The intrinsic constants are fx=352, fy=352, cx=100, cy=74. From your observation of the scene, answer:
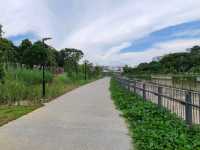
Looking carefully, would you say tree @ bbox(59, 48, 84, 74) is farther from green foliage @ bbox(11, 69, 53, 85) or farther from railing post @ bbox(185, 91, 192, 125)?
railing post @ bbox(185, 91, 192, 125)

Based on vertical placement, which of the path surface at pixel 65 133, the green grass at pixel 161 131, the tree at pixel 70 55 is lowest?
the path surface at pixel 65 133

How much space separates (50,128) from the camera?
29.6 feet

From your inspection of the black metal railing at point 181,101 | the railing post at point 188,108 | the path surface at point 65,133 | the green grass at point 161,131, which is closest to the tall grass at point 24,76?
the black metal railing at point 181,101

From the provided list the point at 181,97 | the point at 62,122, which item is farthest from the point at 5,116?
the point at 181,97

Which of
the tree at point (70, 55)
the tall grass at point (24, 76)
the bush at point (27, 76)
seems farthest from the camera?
the tree at point (70, 55)

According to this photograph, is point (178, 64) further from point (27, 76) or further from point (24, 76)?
point (24, 76)

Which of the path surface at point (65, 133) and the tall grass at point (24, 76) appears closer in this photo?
the path surface at point (65, 133)

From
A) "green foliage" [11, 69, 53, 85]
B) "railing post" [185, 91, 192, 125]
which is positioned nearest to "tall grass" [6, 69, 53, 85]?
"green foliage" [11, 69, 53, 85]

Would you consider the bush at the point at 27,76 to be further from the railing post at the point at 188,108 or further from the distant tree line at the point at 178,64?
the distant tree line at the point at 178,64

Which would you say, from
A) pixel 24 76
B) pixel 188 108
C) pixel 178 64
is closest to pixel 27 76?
pixel 24 76

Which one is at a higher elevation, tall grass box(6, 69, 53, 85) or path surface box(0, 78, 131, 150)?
tall grass box(6, 69, 53, 85)

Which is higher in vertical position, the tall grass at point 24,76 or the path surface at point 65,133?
the tall grass at point 24,76

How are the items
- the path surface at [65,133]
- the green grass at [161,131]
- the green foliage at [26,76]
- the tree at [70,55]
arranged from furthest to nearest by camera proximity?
the tree at [70,55]
the green foliage at [26,76]
the path surface at [65,133]
the green grass at [161,131]

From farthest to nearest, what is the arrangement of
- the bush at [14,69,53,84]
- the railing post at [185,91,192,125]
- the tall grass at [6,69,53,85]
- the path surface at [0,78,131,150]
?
the bush at [14,69,53,84] → the tall grass at [6,69,53,85] → the railing post at [185,91,192,125] → the path surface at [0,78,131,150]
